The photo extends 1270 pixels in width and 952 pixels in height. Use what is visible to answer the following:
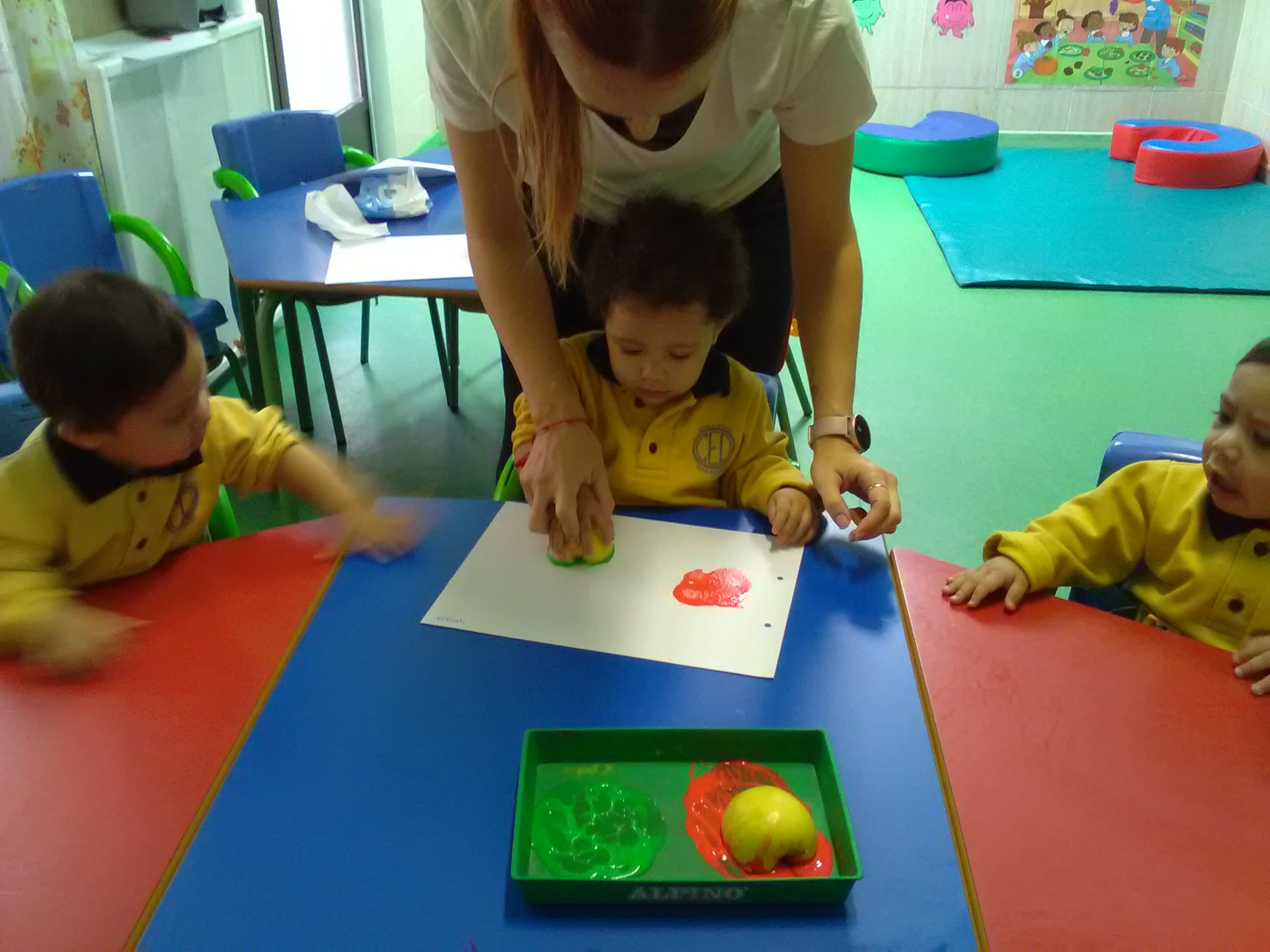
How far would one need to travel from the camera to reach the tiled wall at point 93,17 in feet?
7.70

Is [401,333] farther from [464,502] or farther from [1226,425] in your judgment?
[1226,425]

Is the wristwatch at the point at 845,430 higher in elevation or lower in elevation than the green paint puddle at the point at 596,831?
higher

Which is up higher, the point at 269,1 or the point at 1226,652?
the point at 269,1

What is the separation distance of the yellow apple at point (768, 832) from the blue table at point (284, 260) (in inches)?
50.9

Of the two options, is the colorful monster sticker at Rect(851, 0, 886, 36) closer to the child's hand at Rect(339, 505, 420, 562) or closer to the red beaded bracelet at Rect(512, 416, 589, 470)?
the red beaded bracelet at Rect(512, 416, 589, 470)

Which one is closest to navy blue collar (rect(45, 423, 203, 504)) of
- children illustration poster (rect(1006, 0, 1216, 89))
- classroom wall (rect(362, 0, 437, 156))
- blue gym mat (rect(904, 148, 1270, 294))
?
blue gym mat (rect(904, 148, 1270, 294))

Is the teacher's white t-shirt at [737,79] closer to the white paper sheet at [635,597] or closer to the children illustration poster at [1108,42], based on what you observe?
the white paper sheet at [635,597]

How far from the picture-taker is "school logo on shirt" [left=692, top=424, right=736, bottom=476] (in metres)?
1.24

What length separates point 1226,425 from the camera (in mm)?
1011

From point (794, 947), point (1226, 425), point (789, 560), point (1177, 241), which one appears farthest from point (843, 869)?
point (1177, 241)

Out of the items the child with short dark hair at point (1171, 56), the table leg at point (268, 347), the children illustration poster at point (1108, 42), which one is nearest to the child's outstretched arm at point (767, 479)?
the table leg at point (268, 347)

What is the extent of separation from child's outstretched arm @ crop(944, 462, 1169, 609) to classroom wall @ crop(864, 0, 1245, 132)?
5.08 meters

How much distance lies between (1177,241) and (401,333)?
3.03 m

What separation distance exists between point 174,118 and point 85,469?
2031 mm
